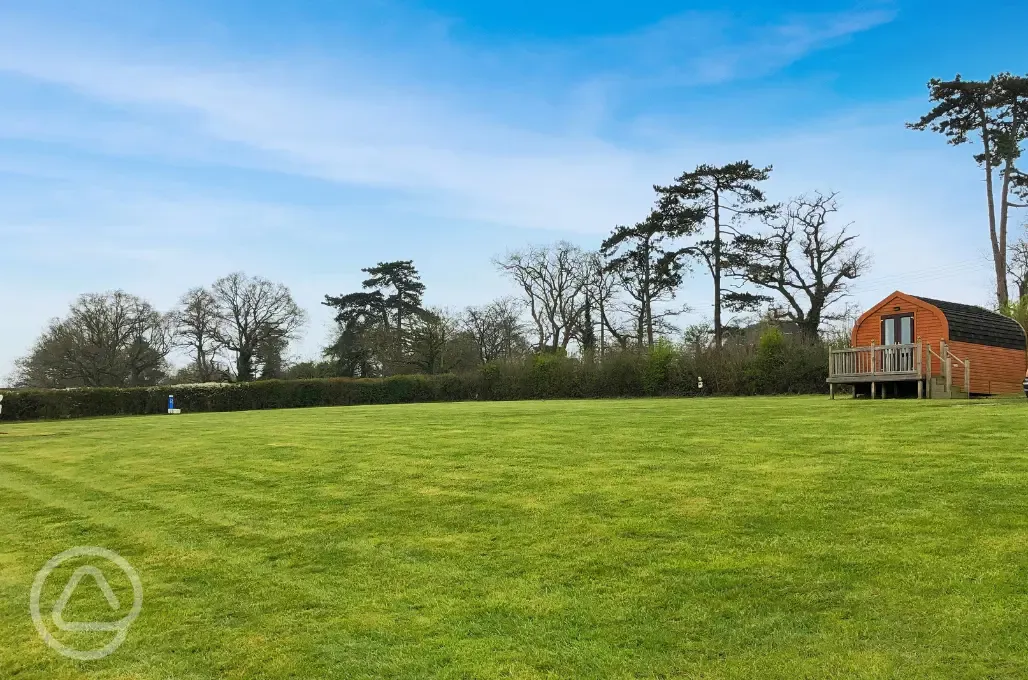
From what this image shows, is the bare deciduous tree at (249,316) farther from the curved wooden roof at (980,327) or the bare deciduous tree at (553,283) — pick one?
the curved wooden roof at (980,327)

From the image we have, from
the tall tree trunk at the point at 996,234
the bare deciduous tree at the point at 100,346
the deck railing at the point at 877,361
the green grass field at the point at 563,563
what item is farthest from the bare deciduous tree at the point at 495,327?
the green grass field at the point at 563,563

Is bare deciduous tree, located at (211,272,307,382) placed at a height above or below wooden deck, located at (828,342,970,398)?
above

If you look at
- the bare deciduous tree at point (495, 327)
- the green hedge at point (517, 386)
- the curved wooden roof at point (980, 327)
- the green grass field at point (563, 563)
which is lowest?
the green grass field at point (563, 563)

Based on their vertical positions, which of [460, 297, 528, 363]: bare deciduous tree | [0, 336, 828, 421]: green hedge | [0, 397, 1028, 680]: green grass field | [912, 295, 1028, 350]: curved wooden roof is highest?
[460, 297, 528, 363]: bare deciduous tree

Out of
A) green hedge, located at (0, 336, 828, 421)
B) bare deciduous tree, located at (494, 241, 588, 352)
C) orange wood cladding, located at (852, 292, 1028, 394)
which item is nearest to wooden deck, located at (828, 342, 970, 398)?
orange wood cladding, located at (852, 292, 1028, 394)

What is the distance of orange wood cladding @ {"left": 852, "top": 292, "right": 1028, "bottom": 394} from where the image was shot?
66.6 ft

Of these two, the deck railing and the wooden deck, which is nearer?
the wooden deck

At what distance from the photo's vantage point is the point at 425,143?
688 inches

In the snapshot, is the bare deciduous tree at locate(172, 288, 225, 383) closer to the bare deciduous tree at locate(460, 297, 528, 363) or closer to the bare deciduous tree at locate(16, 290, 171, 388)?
the bare deciduous tree at locate(16, 290, 171, 388)

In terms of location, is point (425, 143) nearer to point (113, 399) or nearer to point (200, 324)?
point (113, 399)

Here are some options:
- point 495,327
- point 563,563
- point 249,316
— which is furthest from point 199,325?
point 563,563

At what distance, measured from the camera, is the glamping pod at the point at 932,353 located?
64.8 ft

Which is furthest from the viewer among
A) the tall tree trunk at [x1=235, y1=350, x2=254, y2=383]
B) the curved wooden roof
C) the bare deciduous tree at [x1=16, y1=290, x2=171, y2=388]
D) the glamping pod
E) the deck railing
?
the tall tree trunk at [x1=235, y1=350, x2=254, y2=383]

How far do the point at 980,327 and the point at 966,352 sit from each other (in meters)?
1.81
